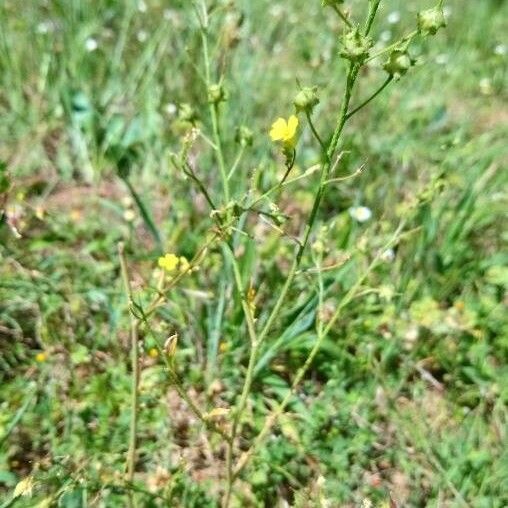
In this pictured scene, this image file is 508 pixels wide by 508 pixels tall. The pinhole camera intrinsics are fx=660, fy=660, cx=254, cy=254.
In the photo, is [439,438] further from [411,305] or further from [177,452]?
[177,452]

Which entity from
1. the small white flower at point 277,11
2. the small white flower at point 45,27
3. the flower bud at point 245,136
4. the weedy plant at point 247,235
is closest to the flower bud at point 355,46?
the weedy plant at point 247,235

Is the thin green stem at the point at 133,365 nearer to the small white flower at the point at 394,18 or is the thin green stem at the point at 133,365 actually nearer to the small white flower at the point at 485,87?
the small white flower at the point at 485,87

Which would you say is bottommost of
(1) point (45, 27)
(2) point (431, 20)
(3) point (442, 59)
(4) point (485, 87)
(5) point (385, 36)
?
(2) point (431, 20)

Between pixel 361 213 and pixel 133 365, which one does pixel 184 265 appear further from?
pixel 361 213

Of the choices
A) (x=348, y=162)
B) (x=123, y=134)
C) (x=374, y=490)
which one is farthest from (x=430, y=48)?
(x=374, y=490)

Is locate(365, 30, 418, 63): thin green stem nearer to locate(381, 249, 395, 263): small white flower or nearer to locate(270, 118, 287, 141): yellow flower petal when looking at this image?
locate(270, 118, 287, 141): yellow flower petal

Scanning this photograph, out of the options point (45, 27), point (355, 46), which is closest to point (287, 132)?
point (355, 46)
